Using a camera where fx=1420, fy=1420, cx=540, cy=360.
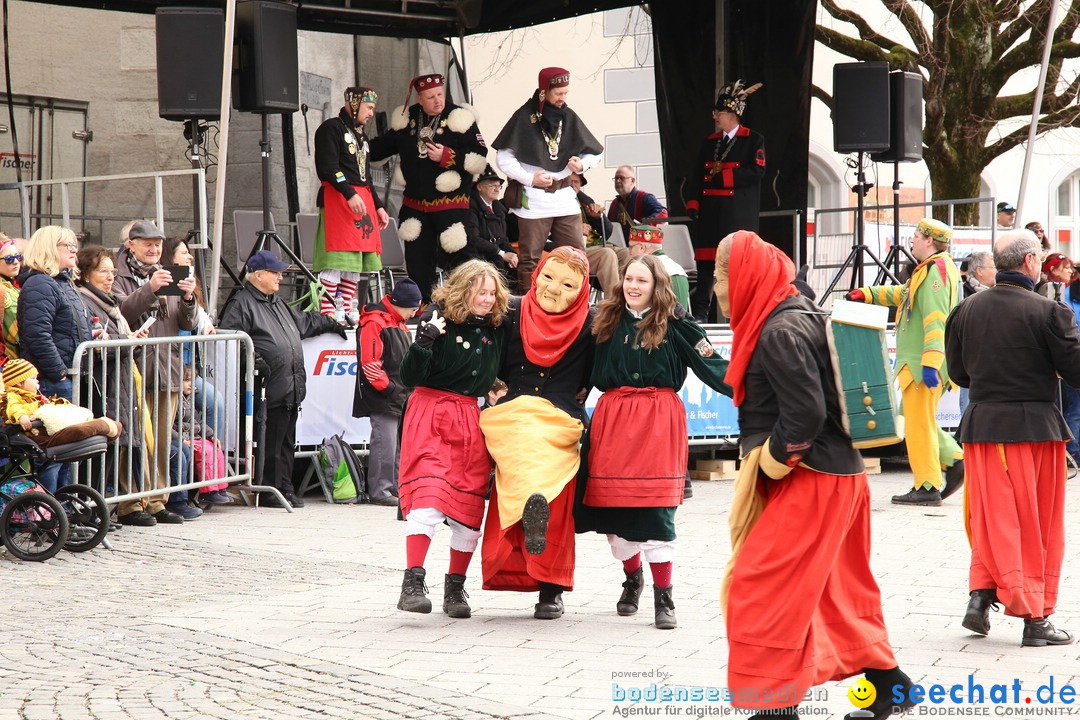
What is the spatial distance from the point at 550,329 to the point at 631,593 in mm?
1286

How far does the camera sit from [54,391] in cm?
823

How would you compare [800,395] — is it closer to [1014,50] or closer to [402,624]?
[402,624]

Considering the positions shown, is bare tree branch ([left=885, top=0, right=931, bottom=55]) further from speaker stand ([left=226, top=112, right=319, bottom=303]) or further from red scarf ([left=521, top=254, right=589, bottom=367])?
red scarf ([left=521, top=254, right=589, bottom=367])

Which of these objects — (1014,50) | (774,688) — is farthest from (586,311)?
(1014,50)

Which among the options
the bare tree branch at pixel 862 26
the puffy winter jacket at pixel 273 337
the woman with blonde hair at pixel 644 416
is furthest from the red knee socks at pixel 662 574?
the bare tree branch at pixel 862 26

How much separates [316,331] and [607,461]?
15.6ft

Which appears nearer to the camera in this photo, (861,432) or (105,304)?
(861,432)

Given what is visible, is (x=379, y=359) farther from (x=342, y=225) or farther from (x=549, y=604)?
(x=549, y=604)

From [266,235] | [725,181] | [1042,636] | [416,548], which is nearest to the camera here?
[1042,636]

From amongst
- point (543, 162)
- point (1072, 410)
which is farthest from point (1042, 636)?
point (1072, 410)

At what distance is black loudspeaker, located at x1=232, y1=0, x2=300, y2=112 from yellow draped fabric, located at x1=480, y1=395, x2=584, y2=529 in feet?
18.6

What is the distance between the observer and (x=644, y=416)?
20.5ft

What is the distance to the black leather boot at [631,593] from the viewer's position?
6.54 metres

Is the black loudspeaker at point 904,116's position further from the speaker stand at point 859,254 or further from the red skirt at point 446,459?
the red skirt at point 446,459
